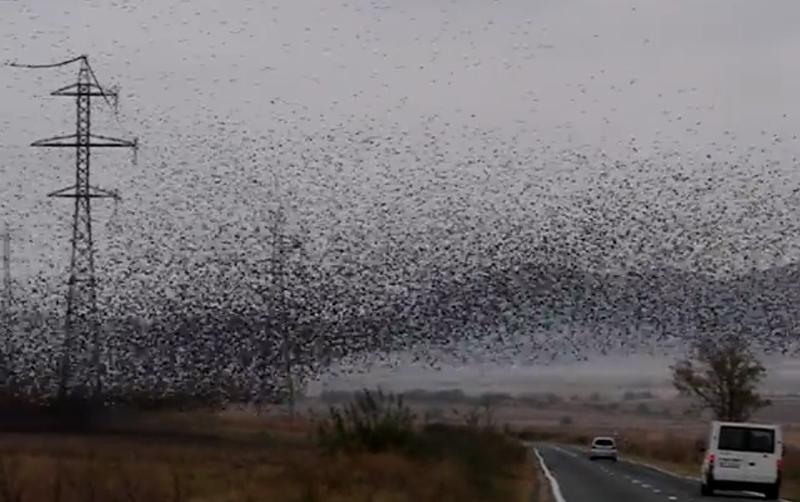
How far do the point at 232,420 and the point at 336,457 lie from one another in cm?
935

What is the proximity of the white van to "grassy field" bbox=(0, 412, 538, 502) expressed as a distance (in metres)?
5.03

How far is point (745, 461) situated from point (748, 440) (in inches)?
24.9

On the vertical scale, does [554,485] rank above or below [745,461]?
below

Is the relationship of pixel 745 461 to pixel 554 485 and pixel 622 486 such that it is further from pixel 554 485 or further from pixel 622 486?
pixel 554 485

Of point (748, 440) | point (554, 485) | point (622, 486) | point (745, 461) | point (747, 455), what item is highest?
point (748, 440)

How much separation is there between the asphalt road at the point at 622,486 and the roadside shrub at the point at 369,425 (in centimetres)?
489

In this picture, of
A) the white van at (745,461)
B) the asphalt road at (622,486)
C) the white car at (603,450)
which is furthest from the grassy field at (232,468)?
the white car at (603,450)

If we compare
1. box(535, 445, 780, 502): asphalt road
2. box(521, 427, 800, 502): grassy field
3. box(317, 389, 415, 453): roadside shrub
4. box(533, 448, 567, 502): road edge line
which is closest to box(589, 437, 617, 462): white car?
box(521, 427, 800, 502): grassy field

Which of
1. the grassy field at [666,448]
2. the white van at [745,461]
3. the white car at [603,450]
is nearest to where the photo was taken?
the white van at [745,461]

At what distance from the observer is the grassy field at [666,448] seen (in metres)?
75.6

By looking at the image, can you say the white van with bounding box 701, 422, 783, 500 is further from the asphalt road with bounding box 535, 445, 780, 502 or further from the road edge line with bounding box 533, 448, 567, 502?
the road edge line with bounding box 533, 448, 567, 502

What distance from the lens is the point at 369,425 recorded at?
54344 mm

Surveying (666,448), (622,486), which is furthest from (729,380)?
(622,486)

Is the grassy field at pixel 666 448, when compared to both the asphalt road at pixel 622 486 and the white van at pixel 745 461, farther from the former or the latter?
the asphalt road at pixel 622 486
